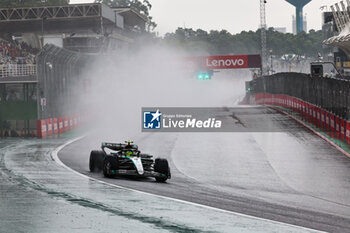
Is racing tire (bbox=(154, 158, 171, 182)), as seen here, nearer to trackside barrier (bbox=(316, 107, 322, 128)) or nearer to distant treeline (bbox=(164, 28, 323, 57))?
trackside barrier (bbox=(316, 107, 322, 128))

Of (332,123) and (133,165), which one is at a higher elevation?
(332,123)

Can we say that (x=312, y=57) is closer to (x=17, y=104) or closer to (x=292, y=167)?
(x=17, y=104)

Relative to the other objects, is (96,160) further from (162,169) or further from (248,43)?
(248,43)

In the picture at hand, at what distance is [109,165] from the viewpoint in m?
16.4

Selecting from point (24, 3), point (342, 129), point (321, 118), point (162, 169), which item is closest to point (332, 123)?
point (342, 129)

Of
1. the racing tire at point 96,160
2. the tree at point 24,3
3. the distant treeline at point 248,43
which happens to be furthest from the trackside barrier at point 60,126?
the distant treeline at point 248,43

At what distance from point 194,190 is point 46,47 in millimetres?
22096

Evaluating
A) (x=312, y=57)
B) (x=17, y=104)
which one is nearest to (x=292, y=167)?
(x=17, y=104)

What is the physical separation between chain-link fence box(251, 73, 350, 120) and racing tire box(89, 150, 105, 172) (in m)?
11.3

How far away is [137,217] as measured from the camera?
1095 centimetres

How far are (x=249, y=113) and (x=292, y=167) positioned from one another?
22839 millimetres

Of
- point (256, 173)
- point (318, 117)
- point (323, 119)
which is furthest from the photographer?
point (318, 117)

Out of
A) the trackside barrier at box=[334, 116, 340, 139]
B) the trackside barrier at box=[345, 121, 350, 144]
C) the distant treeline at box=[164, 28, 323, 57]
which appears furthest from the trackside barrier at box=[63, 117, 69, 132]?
the distant treeline at box=[164, 28, 323, 57]

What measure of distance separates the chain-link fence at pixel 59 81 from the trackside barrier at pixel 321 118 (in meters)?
14.4
